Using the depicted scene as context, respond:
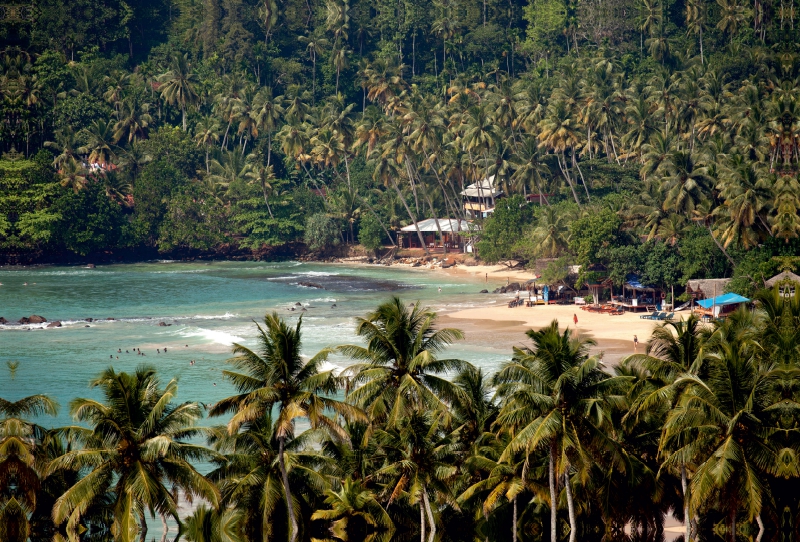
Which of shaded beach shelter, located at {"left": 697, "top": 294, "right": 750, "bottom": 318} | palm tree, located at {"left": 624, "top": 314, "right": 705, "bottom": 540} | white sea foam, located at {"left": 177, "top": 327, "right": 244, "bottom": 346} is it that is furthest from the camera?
white sea foam, located at {"left": 177, "top": 327, "right": 244, "bottom": 346}

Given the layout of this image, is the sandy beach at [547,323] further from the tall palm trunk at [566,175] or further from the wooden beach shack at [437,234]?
the wooden beach shack at [437,234]

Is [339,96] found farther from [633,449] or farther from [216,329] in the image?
[633,449]

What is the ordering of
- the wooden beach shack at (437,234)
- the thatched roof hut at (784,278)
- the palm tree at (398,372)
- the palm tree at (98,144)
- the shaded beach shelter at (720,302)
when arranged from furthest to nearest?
the palm tree at (98,144) → the wooden beach shack at (437,234) → the shaded beach shelter at (720,302) → the thatched roof hut at (784,278) → the palm tree at (398,372)

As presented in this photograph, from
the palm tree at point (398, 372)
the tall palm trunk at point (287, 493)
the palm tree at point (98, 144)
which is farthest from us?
the palm tree at point (98, 144)

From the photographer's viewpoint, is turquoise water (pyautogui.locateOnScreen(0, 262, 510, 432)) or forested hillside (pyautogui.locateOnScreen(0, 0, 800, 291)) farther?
forested hillside (pyautogui.locateOnScreen(0, 0, 800, 291))

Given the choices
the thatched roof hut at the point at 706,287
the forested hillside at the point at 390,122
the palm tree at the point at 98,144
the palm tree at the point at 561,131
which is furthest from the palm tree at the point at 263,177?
the thatched roof hut at the point at 706,287

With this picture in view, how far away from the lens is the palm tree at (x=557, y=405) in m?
24.3

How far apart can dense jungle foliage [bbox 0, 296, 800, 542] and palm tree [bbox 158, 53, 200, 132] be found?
323ft

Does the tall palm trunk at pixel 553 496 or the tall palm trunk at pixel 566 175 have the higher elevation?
the tall palm trunk at pixel 566 175

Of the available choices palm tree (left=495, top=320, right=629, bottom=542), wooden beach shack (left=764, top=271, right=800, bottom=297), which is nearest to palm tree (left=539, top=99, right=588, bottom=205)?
wooden beach shack (left=764, top=271, right=800, bottom=297)

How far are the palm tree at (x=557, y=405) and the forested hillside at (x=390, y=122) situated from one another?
46963mm

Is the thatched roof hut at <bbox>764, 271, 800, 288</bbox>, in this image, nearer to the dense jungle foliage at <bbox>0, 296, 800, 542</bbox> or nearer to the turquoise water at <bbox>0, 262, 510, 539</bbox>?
the turquoise water at <bbox>0, 262, 510, 539</bbox>

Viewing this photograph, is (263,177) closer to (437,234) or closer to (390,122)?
(390,122)

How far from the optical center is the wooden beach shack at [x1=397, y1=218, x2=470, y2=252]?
11012 cm
